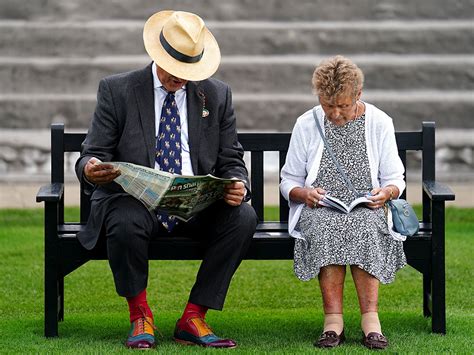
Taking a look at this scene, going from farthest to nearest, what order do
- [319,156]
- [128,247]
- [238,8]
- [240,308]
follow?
[238,8] < [240,308] < [319,156] < [128,247]

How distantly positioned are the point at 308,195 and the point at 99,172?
0.92m

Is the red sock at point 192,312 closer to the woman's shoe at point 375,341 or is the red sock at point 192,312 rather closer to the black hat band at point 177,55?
the woman's shoe at point 375,341

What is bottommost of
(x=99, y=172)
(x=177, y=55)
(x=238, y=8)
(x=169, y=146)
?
(x=99, y=172)

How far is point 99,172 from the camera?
5957 millimetres

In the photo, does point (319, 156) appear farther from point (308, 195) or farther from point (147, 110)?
point (147, 110)

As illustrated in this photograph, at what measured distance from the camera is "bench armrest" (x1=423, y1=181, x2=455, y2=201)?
6258mm

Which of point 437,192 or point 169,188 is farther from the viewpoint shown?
point 437,192

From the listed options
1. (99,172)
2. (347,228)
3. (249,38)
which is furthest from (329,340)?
(249,38)

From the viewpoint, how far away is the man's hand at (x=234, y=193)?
237 inches

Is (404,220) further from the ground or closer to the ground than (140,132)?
closer to the ground

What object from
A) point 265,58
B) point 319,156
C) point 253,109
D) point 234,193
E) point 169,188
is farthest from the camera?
point 265,58

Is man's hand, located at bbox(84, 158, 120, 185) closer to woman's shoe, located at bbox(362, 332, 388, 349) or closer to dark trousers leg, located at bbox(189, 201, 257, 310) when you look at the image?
dark trousers leg, located at bbox(189, 201, 257, 310)

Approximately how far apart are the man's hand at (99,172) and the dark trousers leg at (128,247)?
140 mm

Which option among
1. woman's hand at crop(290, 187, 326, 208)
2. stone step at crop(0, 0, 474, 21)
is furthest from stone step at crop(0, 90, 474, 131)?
woman's hand at crop(290, 187, 326, 208)
